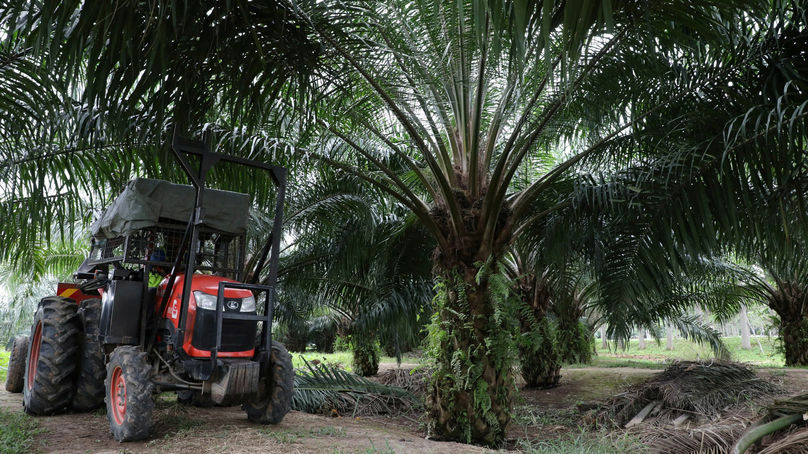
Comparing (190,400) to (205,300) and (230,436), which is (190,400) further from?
(205,300)

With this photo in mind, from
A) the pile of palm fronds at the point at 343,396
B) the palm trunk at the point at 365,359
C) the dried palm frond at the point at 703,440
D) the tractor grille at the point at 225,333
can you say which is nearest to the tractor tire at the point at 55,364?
the tractor grille at the point at 225,333

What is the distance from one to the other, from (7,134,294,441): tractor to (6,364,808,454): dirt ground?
0.74 feet

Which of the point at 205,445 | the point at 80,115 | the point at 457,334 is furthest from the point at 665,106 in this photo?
the point at 80,115

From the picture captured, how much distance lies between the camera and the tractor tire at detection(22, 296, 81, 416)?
574 cm

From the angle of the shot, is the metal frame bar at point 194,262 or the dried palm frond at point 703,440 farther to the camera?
the metal frame bar at point 194,262

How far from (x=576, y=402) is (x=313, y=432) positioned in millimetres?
4862

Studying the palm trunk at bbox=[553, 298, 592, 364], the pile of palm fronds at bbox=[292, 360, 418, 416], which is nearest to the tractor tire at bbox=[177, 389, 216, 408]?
the pile of palm fronds at bbox=[292, 360, 418, 416]

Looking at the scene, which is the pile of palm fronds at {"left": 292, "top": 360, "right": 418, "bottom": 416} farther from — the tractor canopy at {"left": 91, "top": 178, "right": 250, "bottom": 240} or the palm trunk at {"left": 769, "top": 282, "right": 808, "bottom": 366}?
the palm trunk at {"left": 769, "top": 282, "right": 808, "bottom": 366}

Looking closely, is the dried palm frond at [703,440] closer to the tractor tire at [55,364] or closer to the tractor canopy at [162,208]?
the tractor canopy at [162,208]

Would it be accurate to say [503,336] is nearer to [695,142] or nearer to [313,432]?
[313,432]

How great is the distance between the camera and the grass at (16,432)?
4.34 metres

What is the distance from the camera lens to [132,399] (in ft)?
15.3

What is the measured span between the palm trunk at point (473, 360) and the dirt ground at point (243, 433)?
37 centimetres

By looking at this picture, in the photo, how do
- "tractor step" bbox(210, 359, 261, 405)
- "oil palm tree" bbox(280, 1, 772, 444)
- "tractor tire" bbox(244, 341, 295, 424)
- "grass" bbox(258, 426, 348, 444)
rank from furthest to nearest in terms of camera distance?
1. "tractor tire" bbox(244, 341, 295, 424)
2. "oil palm tree" bbox(280, 1, 772, 444)
3. "grass" bbox(258, 426, 348, 444)
4. "tractor step" bbox(210, 359, 261, 405)
